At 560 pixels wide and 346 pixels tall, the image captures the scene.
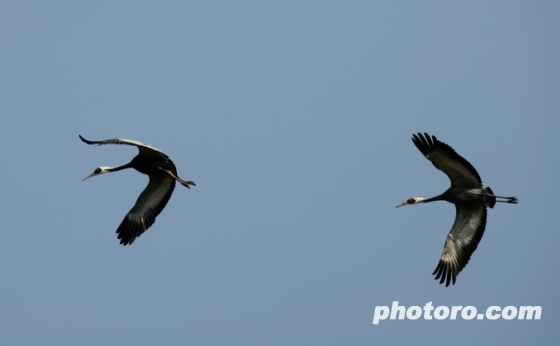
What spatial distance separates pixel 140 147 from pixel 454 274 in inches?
309

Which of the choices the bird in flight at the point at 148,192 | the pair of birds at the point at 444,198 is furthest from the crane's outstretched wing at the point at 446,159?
the bird in flight at the point at 148,192

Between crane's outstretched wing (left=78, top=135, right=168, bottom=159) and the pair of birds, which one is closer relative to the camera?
crane's outstretched wing (left=78, top=135, right=168, bottom=159)

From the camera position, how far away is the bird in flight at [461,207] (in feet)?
93.7

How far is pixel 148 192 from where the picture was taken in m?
30.4

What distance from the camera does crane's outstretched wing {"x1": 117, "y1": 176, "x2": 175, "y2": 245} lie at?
3022cm

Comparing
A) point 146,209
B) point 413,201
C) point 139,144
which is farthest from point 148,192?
point 413,201

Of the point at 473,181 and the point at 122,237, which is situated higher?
the point at 473,181

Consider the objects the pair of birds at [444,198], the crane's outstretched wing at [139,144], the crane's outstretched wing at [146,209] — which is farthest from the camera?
the crane's outstretched wing at [146,209]

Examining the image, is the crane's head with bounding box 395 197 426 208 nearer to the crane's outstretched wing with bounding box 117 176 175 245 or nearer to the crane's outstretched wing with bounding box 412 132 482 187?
the crane's outstretched wing with bounding box 412 132 482 187

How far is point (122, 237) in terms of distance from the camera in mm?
30188

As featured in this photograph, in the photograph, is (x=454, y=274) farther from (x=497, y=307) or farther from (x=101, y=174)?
(x=101, y=174)

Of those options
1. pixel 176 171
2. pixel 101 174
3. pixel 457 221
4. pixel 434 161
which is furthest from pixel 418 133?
pixel 101 174

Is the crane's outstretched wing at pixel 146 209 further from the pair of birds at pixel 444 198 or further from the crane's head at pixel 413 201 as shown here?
the crane's head at pixel 413 201

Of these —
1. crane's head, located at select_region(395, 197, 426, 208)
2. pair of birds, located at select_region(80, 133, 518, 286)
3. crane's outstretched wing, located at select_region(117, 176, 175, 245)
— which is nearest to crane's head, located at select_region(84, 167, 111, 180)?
pair of birds, located at select_region(80, 133, 518, 286)
